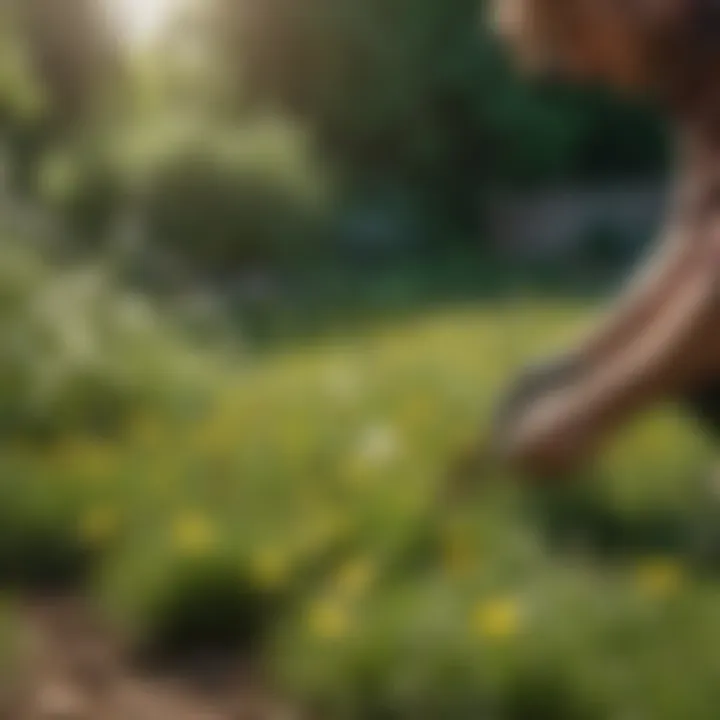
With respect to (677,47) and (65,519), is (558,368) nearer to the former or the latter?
(677,47)

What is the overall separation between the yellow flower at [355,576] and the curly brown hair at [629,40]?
1.06m

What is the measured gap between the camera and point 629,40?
269 centimetres

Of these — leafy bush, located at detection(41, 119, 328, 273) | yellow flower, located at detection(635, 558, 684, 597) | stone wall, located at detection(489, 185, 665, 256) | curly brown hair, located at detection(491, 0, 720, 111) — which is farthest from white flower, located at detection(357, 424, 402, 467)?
stone wall, located at detection(489, 185, 665, 256)

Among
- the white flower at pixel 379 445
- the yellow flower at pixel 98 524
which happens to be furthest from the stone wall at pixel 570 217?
the yellow flower at pixel 98 524

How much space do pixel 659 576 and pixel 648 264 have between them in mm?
810

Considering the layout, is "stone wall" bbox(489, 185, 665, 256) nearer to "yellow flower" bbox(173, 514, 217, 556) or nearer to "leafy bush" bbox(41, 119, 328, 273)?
"leafy bush" bbox(41, 119, 328, 273)

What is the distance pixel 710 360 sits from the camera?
106 inches

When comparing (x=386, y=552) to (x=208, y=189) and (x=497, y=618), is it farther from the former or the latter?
(x=208, y=189)

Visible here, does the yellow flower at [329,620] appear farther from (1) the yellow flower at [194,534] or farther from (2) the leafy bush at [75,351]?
(2) the leafy bush at [75,351]

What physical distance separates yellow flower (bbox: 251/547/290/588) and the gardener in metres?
0.58

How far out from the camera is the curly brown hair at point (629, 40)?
2641 mm

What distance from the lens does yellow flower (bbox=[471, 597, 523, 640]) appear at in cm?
224

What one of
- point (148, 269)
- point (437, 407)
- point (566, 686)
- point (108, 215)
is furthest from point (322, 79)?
point (566, 686)

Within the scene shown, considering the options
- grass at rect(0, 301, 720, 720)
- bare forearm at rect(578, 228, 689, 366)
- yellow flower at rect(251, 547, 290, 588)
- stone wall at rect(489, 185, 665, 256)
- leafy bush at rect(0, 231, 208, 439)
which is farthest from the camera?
stone wall at rect(489, 185, 665, 256)
